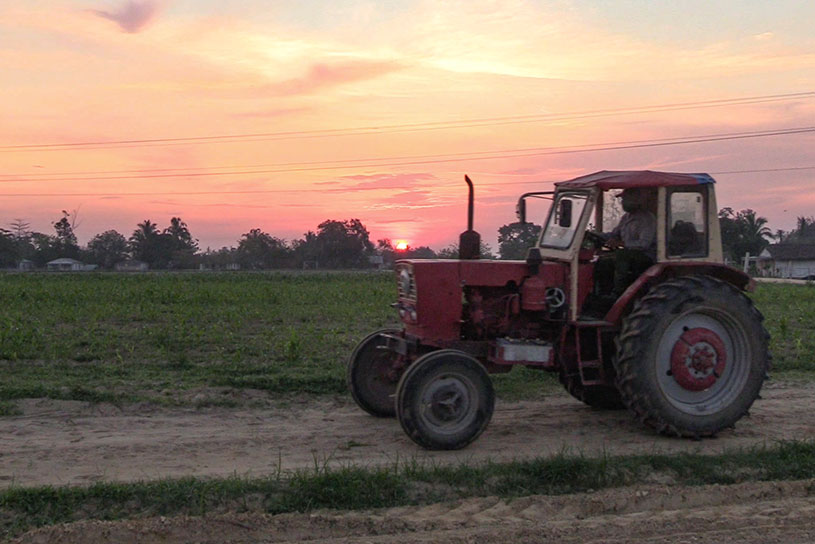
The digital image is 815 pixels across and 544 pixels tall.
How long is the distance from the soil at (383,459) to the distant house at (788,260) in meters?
72.5

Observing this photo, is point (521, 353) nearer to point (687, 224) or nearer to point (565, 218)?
point (565, 218)

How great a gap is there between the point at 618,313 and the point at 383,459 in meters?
2.65

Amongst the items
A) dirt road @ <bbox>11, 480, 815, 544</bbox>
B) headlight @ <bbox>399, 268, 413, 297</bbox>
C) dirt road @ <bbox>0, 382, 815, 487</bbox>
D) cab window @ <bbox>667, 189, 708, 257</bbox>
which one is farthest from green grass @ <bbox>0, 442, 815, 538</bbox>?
headlight @ <bbox>399, 268, 413, 297</bbox>

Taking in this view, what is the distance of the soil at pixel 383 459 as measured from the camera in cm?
563

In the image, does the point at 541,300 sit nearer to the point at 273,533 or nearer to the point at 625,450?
the point at 625,450

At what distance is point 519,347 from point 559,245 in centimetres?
117

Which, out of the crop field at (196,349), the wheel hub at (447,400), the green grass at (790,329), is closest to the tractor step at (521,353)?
the wheel hub at (447,400)

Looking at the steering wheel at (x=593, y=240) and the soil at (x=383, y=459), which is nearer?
the soil at (x=383, y=459)

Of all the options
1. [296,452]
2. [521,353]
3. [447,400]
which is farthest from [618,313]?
[296,452]

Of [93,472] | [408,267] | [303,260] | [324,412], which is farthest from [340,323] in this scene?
[303,260]

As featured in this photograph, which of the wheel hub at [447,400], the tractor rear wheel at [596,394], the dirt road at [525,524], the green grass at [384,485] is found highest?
the wheel hub at [447,400]

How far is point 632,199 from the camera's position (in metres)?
8.66

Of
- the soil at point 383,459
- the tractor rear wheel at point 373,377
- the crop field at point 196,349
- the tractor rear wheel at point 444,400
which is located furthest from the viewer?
the crop field at point 196,349

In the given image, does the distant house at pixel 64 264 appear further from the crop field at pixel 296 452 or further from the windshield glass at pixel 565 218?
the windshield glass at pixel 565 218
